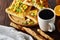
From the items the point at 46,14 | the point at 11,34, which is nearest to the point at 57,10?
the point at 46,14

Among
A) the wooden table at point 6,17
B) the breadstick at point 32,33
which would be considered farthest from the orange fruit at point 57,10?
the breadstick at point 32,33

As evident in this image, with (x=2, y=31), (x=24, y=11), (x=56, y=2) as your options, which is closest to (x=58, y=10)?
(x=56, y=2)

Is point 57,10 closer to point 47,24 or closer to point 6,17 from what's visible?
point 47,24

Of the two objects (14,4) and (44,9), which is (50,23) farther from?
(14,4)

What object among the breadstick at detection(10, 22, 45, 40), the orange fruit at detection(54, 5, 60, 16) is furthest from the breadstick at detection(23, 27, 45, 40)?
the orange fruit at detection(54, 5, 60, 16)

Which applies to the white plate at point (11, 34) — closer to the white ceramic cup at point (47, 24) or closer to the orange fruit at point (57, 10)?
the white ceramic cup at point (47, 24)

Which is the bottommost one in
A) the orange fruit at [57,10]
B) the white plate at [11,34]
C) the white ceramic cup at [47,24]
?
the white plate at [11,34]
